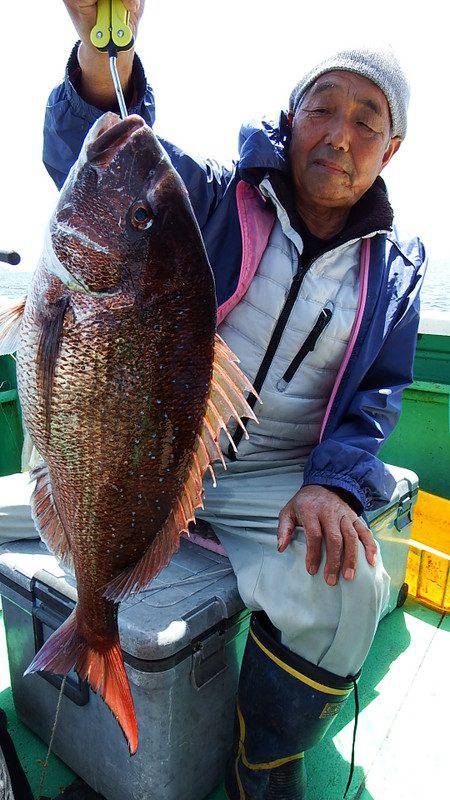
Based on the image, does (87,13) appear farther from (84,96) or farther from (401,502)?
(401,502)

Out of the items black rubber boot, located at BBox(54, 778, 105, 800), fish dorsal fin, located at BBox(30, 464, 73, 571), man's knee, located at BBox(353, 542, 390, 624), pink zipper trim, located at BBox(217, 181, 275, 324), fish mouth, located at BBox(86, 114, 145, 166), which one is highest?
fish mouth, located at BBox(86, 114, 145, 166)

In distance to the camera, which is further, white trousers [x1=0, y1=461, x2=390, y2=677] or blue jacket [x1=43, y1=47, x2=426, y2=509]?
blue jacket [x1=43, y1=47, x2=426, y2=509]

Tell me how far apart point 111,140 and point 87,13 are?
1.49ft

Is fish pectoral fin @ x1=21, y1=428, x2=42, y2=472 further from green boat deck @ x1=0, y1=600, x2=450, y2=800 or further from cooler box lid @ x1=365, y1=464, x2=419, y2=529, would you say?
cooler box lid @ x1=365, y1=464, x2=419, y2=529

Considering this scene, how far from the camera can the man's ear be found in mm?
2580

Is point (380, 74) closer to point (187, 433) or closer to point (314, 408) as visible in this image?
point (314, 408)

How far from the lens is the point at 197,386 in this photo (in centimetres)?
151

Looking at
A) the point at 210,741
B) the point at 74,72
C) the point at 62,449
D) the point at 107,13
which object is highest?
the point at 107,13

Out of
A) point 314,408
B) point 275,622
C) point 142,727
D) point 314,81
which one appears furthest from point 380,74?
point 142,727

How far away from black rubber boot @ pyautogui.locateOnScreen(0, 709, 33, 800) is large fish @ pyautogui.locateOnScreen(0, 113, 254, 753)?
0.67 meters

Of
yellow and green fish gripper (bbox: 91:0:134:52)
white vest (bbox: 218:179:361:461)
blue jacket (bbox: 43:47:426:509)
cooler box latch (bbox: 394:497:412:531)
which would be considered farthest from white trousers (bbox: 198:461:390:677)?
yellow and green fish gripper (bbox: 91:0:134:52)

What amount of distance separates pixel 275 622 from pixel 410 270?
1580 mm

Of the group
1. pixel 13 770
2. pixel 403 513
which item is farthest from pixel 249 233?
pixel 13 770

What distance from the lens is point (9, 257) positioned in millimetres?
2395
